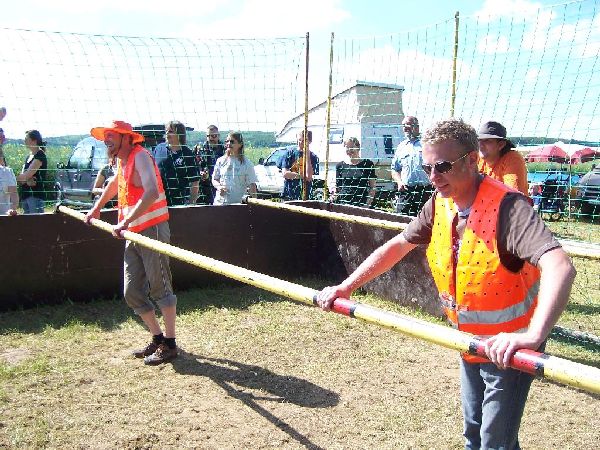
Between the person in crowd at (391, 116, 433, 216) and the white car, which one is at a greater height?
the person in crowd at (391, 116, 433, 216)

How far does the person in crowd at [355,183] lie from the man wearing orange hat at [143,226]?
3.27 m

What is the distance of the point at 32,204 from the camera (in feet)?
23.3

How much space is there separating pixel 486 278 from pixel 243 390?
253 centimetres

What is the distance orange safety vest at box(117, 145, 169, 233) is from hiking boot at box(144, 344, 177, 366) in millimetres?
986

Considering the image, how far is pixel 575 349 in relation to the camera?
491 cm

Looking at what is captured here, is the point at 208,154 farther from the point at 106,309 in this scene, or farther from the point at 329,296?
the point at 329,296

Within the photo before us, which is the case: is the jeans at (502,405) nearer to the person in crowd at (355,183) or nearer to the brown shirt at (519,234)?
the brown shirt at (519,234)

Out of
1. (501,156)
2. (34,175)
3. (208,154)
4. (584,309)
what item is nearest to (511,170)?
(501,156)

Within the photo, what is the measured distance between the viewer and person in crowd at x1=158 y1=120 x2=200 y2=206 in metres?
7.02

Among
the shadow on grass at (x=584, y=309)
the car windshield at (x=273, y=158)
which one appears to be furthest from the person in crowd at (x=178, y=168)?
the car windshield at (x=273, y=158)

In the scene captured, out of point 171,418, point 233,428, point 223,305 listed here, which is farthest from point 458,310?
point 223,305

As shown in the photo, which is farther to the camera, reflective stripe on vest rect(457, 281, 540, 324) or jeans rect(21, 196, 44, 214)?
jeans rect(21, 196, 44, 214)

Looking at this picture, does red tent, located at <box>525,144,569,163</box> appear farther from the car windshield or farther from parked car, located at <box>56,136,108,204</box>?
the car windshield

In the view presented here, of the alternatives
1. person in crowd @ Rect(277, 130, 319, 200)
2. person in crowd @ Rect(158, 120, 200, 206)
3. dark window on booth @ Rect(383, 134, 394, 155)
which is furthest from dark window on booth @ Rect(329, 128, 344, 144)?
person in crowd @ Rect(158, 120, 200, 206)
